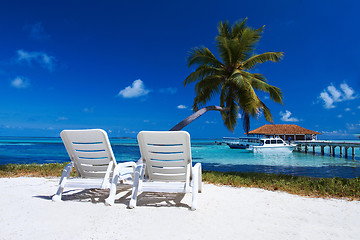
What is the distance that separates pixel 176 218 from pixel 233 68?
29.4 ft

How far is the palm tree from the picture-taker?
1023cm

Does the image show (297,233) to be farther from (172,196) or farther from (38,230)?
(38,230)

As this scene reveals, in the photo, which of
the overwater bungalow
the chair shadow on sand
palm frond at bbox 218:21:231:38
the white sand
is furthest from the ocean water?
the overwater bungalow

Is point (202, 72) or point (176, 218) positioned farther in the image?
point (202, 72)

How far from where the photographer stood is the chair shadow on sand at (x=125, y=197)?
143 inches

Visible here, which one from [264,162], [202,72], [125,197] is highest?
[202,72]

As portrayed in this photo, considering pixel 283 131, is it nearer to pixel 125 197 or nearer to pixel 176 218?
A: pixel 125 197

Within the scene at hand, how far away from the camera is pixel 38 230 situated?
8.14ft

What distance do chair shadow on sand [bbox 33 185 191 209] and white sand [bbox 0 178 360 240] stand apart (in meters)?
0.02

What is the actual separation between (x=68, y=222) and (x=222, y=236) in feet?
5.79

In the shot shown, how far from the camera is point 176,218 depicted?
9.55 feet

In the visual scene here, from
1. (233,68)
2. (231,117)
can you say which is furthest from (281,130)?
(233,68)

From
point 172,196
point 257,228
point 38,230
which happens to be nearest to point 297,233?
point 257,228

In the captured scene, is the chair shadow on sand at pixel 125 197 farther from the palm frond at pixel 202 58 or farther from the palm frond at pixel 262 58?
the palm frond at pixel 262 58
